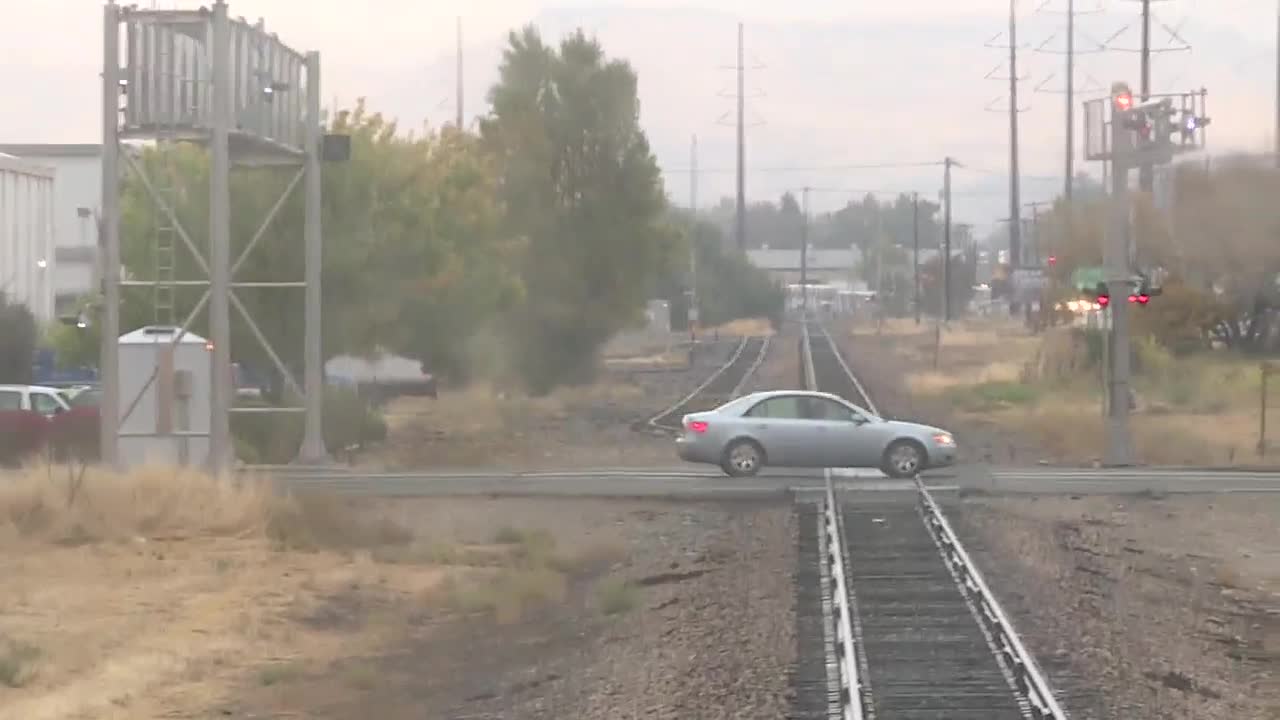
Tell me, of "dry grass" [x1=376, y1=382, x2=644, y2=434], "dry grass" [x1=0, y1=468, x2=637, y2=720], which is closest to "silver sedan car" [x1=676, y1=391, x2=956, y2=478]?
"dry grass" [x1=0, y1=468, x2=637, y2=720]

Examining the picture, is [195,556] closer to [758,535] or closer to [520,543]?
[520,543]

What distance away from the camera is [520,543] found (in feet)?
81.0

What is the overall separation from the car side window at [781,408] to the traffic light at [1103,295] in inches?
258

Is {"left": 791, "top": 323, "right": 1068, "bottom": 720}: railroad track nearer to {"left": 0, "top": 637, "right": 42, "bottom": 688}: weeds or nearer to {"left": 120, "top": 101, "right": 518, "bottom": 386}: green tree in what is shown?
{"left": 0, "top": 637, "right": 42, "bottom": 688}: weeds

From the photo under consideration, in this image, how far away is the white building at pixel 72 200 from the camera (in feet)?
284

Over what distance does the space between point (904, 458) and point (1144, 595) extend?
12.0 m

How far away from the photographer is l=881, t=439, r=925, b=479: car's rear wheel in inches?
1236

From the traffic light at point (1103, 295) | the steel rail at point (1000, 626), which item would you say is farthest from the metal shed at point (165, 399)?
the traffic light at point (1103, 295)

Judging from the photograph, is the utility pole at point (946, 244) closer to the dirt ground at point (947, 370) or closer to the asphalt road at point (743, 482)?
the dirt ground at point (947, 370)

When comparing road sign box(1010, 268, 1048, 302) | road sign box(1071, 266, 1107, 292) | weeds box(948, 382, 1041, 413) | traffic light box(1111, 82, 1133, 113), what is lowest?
weeds box(948, 382, 1041, 413)

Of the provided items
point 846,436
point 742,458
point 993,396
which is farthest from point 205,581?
point 993,396

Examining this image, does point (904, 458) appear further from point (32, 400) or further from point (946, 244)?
point (946, 244)

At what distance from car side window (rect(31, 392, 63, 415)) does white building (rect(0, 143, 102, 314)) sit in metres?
47.2

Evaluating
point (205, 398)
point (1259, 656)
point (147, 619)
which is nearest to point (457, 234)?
point (205, 398)
